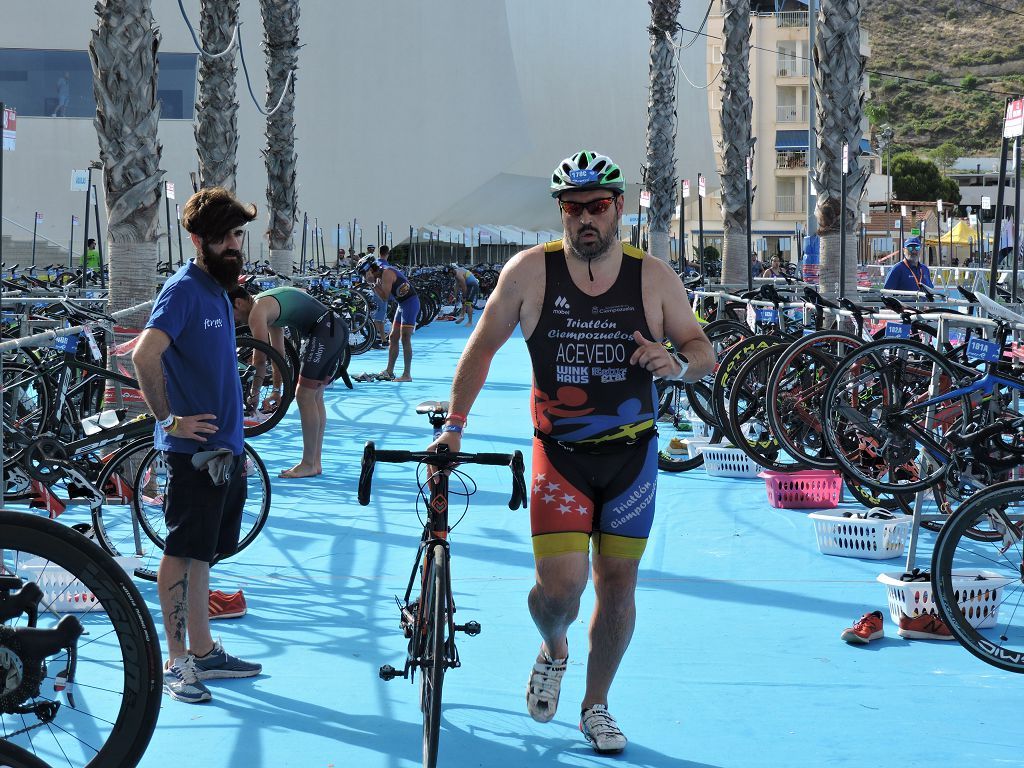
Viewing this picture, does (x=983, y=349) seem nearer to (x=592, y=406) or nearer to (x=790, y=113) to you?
(x=592, y=406)

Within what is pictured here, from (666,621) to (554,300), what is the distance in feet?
7.32

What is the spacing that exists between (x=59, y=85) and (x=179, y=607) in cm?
4735

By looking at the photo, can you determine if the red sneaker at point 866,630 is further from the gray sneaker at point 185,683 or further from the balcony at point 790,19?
the balcony at point 790,19

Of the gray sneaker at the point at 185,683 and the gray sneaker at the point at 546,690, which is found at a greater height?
the gray sneaker at the point at 546,690

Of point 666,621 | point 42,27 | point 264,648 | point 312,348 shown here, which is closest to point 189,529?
point 264,648

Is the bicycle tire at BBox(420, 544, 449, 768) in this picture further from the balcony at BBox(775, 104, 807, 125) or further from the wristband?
the balcony at BBox(775, 104, 807, 125)

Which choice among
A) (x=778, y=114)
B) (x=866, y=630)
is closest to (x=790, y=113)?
(x=778, y=114)

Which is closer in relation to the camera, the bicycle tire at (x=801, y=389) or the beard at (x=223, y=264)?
the beard at (x=223, y=264)

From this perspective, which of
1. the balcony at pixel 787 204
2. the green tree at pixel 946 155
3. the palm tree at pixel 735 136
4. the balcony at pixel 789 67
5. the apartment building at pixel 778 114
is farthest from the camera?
the green tree at pixel 946 155

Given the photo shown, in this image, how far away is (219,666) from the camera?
16.8 ft

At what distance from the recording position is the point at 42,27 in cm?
4712

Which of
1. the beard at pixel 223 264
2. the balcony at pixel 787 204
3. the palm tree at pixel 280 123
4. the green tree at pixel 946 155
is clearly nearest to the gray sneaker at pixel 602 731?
the beard at pixel 223 264

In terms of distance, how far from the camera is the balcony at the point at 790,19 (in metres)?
77.2

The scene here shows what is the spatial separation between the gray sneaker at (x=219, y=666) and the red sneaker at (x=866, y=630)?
256 cm
